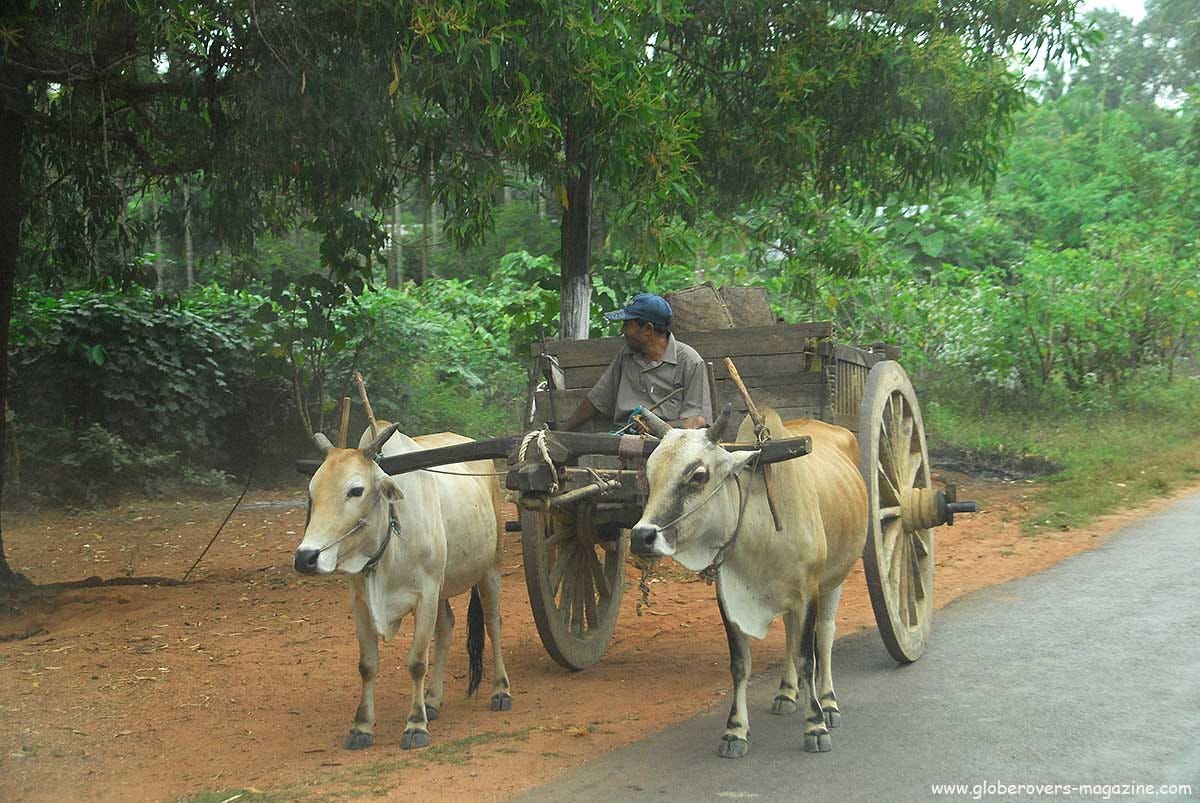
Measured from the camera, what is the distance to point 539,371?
6.90 m

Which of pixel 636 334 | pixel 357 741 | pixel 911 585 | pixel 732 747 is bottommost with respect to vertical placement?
pixel 357 741

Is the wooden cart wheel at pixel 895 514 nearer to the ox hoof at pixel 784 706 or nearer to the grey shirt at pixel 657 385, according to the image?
the ox hoof at pixel 784 706

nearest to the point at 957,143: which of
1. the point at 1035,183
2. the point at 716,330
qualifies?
the point at 716,330

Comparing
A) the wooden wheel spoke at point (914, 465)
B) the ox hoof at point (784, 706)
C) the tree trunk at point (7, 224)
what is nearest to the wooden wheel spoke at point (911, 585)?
the wooden wheel spoke at point (914, 465)

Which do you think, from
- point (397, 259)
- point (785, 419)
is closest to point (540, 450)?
point (785, 419)

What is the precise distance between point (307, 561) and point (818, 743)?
2.20 m

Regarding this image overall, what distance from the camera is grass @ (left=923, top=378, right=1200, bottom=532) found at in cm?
1141

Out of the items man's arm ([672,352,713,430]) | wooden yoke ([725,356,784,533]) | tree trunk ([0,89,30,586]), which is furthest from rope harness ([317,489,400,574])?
tree trunk ([0,89,30,586])

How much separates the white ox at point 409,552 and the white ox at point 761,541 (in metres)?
1.25

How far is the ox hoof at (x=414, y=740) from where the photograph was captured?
211 inches

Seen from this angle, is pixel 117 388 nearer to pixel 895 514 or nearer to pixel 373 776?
pixel 373 776

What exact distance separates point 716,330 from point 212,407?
844cm

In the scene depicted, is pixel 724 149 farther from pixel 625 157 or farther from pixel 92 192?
pixel 92 192

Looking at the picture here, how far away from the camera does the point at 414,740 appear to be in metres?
5.36
